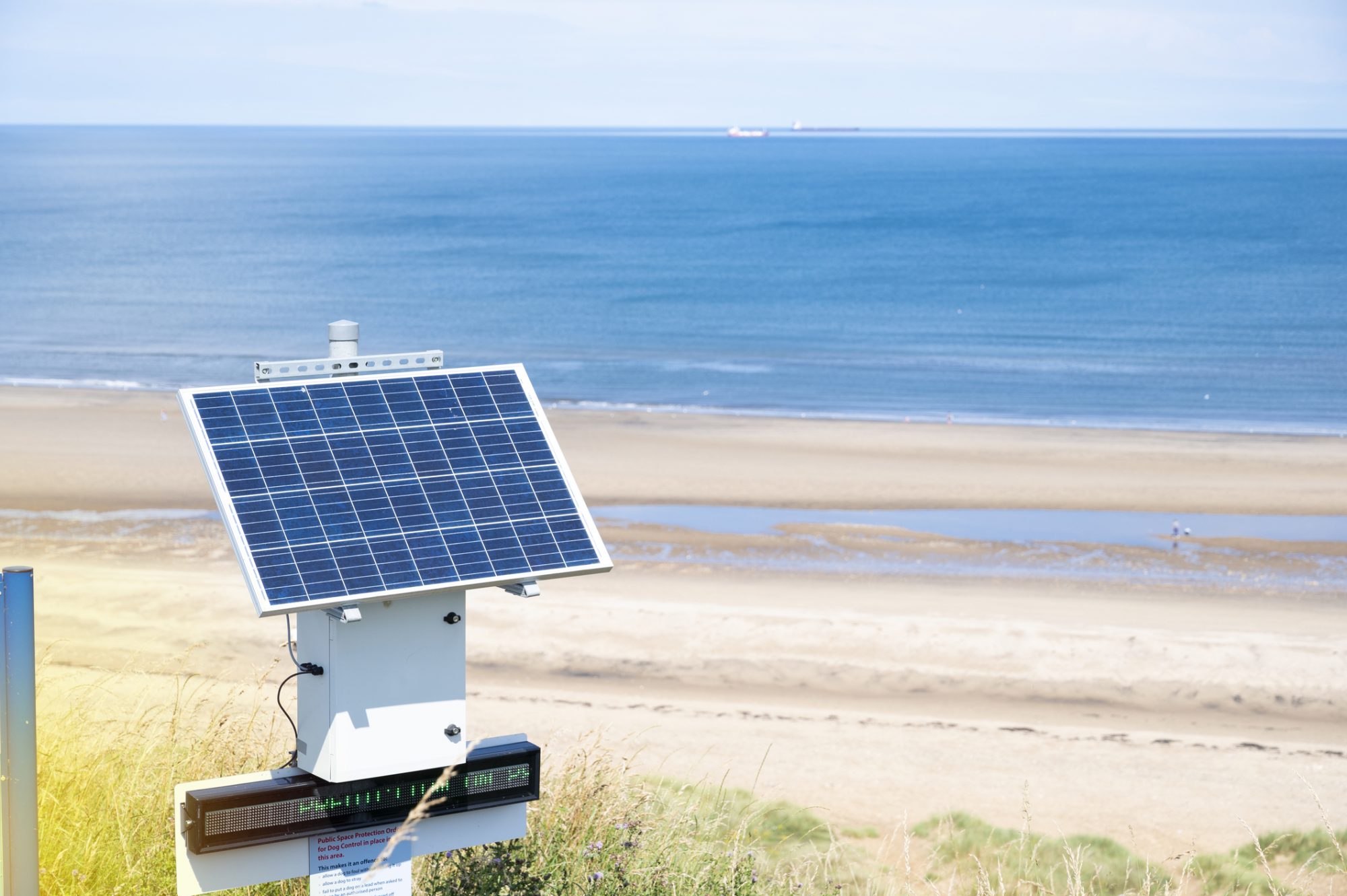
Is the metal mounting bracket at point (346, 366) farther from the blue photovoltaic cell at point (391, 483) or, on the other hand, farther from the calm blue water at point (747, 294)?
the calm blue water at point (747, 294)

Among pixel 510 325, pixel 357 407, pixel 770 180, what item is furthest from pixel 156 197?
pixel 357 407

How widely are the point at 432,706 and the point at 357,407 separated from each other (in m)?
1.11

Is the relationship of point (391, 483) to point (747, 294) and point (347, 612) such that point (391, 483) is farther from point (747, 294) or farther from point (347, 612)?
point (747, 294)

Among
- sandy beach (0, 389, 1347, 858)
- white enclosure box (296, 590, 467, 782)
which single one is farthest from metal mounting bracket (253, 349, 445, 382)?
sandy beach (0, 389, 1347, 858)

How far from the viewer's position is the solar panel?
14.5 ft

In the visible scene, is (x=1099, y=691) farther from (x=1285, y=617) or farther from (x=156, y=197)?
(x=156, y=197)

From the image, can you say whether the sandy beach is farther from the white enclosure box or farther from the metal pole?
the metal pole

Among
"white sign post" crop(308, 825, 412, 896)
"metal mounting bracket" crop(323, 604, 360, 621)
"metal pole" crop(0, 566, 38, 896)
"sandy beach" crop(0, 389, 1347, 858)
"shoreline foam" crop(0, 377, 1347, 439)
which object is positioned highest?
"shoreline foam" crop(0, 377, 1347, 439)

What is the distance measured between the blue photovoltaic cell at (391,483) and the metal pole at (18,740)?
2.25 ft

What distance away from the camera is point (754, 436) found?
3070 centimetres

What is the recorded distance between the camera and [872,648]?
51.6ft

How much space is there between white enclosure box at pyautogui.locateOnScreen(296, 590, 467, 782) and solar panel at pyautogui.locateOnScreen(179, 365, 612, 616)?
0.16 meters

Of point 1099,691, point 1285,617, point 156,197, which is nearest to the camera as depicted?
point 1099,691

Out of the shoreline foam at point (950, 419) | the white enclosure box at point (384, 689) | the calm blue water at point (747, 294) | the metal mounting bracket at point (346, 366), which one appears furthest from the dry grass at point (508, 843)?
the calm blue water at point (747, 294)
